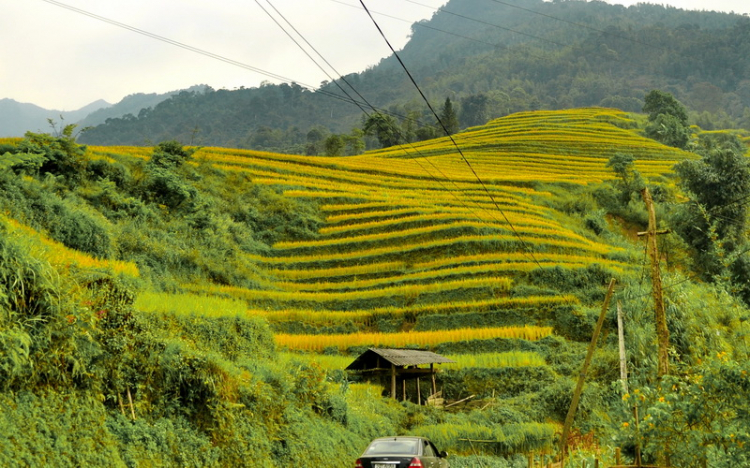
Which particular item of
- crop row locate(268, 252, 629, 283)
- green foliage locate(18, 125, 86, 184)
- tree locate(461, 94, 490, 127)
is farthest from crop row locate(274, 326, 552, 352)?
tree locate(461, 94, 490, 127)

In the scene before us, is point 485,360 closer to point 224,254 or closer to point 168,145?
point 224,254

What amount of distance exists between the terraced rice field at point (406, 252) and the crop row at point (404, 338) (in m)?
0.05

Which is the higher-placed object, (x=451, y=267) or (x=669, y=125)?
(x=669, y=125)

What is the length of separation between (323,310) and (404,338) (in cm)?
580

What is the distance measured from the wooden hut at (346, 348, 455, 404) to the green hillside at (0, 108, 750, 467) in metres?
0.74

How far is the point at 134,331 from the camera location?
11398 millimetres

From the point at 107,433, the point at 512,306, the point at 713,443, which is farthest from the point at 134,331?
the point at 512,306

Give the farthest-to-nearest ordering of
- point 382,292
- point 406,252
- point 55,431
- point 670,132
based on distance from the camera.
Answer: point 670,132 → point 406,252 → point 382,292 → point 55,431

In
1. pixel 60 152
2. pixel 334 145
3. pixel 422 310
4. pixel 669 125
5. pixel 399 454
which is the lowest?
pixel 422 310

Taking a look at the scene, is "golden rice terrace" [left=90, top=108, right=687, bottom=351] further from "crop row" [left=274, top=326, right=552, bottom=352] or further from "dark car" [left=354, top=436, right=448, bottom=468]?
"dark car" [left=354, top=436, right=448, bottom=468]

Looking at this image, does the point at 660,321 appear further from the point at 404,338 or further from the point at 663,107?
the point at 663,107

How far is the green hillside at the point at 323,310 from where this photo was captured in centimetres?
966

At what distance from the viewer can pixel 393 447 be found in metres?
11.9

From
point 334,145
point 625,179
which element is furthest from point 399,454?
point 334,145
